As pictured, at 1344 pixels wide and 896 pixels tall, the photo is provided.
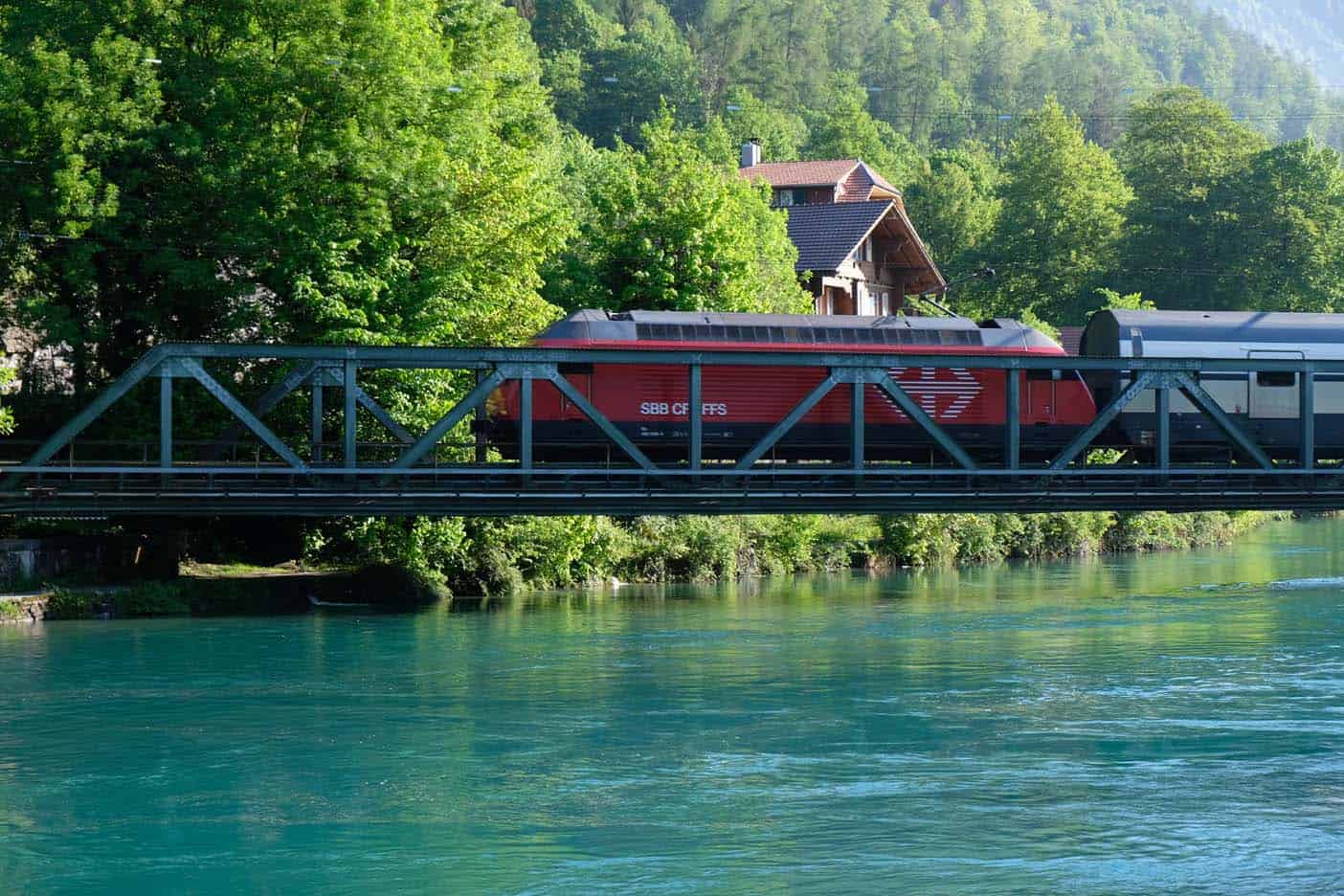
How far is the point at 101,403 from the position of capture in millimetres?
31172

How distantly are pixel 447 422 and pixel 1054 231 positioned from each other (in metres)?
74.1

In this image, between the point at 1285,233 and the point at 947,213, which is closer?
the point at 1285,233

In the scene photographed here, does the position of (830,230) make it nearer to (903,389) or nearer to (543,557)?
(543,557)

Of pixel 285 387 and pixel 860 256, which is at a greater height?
pixel 860 256

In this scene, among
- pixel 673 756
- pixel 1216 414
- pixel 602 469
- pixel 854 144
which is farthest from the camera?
pixel 854 144

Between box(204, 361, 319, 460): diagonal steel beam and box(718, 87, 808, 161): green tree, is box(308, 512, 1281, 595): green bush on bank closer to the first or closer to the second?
box(204, 361, 319, 460): diagonal steel beam

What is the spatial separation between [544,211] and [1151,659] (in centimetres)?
2111

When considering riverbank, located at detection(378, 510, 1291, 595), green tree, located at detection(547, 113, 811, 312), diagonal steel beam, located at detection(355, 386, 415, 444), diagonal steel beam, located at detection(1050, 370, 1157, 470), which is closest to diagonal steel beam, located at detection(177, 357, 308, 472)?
diagonal steel beam, located at detection(355, 386, 415, 444)

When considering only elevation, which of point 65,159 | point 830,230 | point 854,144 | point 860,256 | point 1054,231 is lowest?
point 65,159

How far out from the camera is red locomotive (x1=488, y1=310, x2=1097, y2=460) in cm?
3600

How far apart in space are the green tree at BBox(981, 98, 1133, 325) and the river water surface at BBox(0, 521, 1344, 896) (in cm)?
6266

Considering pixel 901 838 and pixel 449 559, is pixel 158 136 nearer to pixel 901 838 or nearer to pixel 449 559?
pixel 449 559

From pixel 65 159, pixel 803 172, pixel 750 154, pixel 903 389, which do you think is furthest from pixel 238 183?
pixel 750 154

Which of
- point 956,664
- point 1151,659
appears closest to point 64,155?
point 956,664
